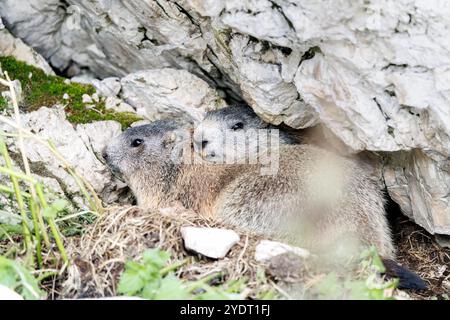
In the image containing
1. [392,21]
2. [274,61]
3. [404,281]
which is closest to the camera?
[392,21]

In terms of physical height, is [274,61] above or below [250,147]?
above

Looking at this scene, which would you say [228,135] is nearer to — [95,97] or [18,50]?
[95,97]

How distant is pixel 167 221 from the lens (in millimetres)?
5430

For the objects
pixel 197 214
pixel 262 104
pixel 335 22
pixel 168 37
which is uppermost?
pixel 335 22

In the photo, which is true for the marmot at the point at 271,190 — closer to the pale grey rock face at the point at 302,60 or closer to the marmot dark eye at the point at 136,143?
the marmot dark eye at the point at 136,143

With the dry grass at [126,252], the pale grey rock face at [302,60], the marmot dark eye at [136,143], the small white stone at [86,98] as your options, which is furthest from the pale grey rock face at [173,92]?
the dry grass at [126,252]

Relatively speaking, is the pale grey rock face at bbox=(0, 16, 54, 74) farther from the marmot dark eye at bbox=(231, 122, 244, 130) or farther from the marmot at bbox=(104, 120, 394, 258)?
the marmot dark eye at bbox=(231, 122, 244, 130)

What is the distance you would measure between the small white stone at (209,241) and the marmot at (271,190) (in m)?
0.72

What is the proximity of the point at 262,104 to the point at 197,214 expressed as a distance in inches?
49.2

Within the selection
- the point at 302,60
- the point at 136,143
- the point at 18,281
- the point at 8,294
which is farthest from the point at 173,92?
the point at 8,294

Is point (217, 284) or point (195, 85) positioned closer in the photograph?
point (217, 284)
